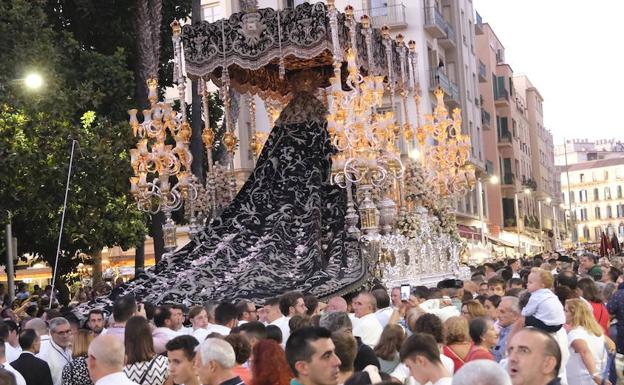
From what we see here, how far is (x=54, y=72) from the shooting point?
24.8 meters

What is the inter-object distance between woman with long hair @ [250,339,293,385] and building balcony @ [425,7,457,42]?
125 feet

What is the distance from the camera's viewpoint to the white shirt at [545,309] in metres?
9.47

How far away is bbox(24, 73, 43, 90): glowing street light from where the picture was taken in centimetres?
2188

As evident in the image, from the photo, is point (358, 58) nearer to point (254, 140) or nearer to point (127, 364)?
point (254, 140)

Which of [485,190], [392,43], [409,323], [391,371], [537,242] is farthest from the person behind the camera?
[537,242]

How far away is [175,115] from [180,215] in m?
9.74

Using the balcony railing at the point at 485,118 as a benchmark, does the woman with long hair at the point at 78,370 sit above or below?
below

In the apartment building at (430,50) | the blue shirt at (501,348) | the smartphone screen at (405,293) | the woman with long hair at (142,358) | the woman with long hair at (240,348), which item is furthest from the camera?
the apartment building at (430,50)

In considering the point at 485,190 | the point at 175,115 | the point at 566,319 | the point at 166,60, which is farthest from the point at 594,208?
the point at 566,319

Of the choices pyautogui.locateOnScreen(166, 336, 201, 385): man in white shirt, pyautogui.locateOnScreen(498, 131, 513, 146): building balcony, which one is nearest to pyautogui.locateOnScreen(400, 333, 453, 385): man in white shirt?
pyautogui.locateOnScreen(166, 336, 201, 385): man in white shirt

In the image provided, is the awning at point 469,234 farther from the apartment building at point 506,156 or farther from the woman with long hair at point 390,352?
the woman with long hair at point 390,352

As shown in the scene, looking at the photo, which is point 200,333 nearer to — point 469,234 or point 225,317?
point 225,317

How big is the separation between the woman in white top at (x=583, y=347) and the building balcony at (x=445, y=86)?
33.0 meters

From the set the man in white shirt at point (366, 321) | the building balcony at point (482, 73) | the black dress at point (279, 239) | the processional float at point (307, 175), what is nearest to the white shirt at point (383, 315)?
the man in white shirt at point (366, 321)
